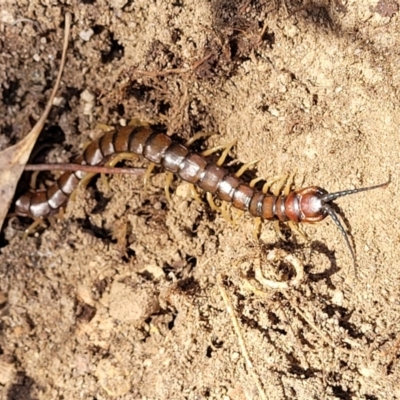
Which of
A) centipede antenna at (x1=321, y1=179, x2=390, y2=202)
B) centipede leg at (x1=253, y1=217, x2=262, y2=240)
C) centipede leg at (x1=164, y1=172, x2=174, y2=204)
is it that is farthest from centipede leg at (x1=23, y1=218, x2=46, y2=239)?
centipede antenna at (x1=321, y1=179, x2=390, y2=202)

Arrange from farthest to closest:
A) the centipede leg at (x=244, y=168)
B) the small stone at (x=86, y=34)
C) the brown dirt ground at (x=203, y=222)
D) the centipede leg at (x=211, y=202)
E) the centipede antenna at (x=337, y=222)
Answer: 1. the small stone at (x=86, y=34)
2. the centipede leg at (x=211, y=202)
3. the centipede leg at (x=244, y=168)
4. the centipede antenna at (x=337, y=222)
5. the brown dirt ground at (x=203, y=222)

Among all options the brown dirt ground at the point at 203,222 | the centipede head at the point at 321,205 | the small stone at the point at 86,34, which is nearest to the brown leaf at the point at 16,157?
the brown dirt ground at the point at 203,222

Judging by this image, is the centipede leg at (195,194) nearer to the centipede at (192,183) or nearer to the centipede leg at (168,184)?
the centipede at (192,183)

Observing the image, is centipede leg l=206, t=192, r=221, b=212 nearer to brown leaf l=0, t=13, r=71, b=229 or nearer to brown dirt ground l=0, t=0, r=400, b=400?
brown dirt ground l=0, t=0, r=400, b=400

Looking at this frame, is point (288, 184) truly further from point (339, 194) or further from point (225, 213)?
point (225, 213)

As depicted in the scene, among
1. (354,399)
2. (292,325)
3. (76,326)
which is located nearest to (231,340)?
(292,325)

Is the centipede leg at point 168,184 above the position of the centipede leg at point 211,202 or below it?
above

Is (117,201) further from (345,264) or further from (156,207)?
(345,264)
